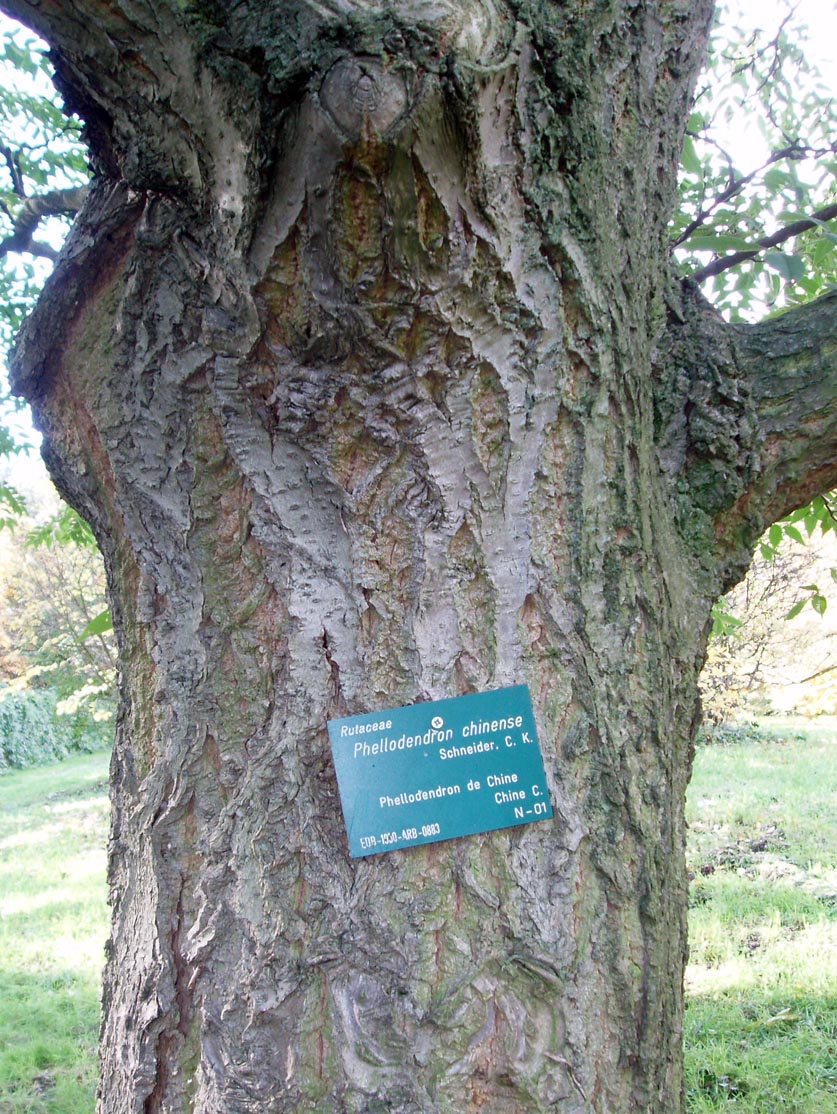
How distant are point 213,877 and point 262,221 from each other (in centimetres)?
102

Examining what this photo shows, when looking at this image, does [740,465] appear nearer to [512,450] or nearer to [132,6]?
[512,450]

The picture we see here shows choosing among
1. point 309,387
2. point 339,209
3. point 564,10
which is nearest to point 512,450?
point 309,387

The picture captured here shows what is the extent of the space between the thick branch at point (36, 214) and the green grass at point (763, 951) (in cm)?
428

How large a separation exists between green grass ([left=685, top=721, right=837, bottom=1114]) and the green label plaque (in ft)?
7.48

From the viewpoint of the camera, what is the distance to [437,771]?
123cm

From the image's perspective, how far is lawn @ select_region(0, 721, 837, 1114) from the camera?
3.01m

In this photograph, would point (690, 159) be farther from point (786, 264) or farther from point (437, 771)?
point (437, 771)

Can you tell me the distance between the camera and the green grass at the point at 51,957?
129 inches

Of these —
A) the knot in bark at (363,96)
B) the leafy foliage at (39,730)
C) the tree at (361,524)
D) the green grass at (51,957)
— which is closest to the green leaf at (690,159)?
the tree at (361,524)

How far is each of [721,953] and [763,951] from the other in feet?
0.66

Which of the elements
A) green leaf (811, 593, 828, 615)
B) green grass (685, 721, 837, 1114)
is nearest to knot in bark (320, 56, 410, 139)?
green leaf (811, 593, 828, 615)

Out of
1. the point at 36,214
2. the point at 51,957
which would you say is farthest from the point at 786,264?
the point at 51,957

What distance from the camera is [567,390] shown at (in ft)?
4.42

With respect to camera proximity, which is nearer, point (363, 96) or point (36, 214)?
point (363, 96)
